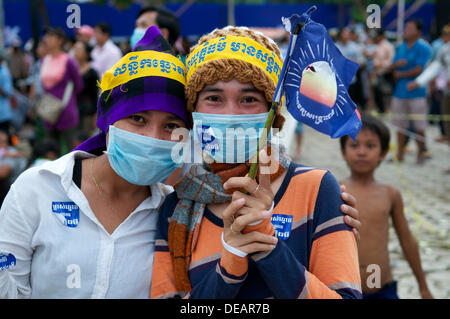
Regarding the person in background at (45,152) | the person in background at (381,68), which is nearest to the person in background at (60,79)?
the person in background at (45,152)

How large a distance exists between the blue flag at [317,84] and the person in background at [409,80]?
7.55 metres

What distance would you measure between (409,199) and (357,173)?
137 inches

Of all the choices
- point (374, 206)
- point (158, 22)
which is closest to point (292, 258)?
point (374, 206)

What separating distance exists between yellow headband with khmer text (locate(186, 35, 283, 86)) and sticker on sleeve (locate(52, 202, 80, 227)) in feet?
2.52

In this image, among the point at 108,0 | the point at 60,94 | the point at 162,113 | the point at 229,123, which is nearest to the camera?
the point at 229,123

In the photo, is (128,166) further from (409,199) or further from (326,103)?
(409,199)

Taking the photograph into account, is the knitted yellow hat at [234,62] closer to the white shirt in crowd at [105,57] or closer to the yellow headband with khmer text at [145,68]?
the yellow headband with khmer text at [145,68]

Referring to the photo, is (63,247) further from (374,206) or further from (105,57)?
(105,57)

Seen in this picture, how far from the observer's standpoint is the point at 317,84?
5.14ft

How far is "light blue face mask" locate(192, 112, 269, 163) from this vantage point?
1.80 metres

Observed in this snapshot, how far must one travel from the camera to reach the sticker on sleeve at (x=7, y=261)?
Answer: 1.97 metres

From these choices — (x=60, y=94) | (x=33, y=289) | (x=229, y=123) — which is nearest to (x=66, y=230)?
(x=33, y=289)

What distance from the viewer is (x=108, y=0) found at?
25.4 metres

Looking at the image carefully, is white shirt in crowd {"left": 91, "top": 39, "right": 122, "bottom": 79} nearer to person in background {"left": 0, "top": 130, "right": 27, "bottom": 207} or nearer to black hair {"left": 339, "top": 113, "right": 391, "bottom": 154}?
person in background {"left": 0, "top": 130, "right": 27, "bottom": 207}
